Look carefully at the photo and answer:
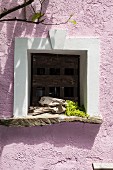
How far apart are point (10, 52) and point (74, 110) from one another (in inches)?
38.4

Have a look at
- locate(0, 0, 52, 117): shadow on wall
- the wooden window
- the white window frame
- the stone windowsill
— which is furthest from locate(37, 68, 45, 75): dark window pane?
the stone windowsill

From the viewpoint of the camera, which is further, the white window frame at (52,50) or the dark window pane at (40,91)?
the dark window pane at (40,91)

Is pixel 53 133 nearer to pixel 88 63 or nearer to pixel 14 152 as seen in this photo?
pixel 14 152

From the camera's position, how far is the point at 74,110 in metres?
3.09

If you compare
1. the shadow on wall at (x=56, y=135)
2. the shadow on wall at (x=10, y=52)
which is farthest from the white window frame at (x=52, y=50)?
the shadow on wall at (x=56, y=135)

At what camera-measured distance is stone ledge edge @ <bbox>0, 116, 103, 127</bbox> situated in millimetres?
2918

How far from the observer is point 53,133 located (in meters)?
2.99

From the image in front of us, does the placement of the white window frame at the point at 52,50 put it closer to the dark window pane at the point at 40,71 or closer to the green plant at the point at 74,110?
the green plant at the point at 74,110

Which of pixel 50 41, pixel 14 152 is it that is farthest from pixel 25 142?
pixel 50 41

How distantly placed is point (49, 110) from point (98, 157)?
0.77 meters

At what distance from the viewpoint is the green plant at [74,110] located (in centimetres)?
302

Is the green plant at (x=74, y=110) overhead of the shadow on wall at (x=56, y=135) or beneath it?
overhead

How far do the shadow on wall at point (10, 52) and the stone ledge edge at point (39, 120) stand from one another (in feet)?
0.31

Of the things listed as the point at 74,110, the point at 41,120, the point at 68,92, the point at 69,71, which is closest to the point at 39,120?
the point at 41,120
